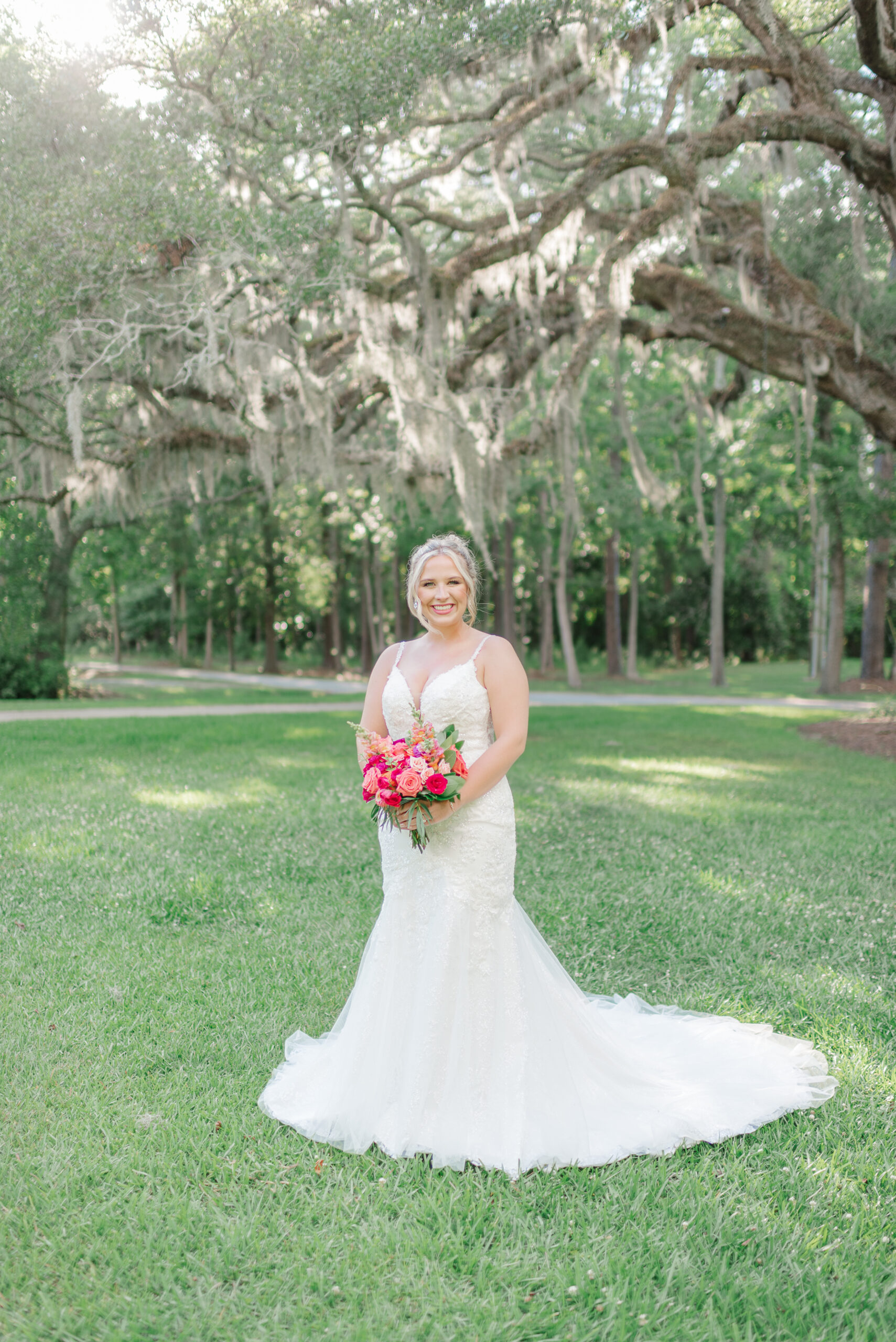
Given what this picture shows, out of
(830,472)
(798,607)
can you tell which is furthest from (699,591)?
(830,472)

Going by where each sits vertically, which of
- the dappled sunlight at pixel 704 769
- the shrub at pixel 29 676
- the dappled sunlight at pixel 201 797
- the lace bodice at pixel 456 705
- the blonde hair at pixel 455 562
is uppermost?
the blonde hair at pixel 455 562

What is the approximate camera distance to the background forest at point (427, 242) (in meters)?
8.55

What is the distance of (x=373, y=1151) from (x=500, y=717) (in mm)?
1529

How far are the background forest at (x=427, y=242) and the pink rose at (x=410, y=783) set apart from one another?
6.75 meters

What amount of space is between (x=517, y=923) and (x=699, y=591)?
34371 millimetres

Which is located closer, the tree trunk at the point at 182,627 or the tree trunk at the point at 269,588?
the tree trunk at the point at 269,588

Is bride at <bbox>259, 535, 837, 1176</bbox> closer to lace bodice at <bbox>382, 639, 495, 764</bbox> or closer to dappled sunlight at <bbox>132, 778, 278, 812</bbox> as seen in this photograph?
lace bodice at <bbox>382, 639, 495, 764</bbox>

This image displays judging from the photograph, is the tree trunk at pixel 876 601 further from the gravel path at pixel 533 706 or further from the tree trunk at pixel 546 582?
the tree trunk at pixel 546 582

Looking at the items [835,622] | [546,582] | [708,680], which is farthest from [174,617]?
[835,622]

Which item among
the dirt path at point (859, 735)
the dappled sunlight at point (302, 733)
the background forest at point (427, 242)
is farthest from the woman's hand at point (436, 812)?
A: the dirt path at point (859, 735)

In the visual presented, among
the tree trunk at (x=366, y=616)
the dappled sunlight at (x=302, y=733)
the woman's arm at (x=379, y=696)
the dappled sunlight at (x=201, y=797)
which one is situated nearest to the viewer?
the woman's arm at (x=379, y=696)

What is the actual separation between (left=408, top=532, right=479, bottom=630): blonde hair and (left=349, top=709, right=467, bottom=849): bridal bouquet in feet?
1.48

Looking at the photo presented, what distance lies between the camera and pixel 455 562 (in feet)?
11.2

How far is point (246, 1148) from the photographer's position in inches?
119
